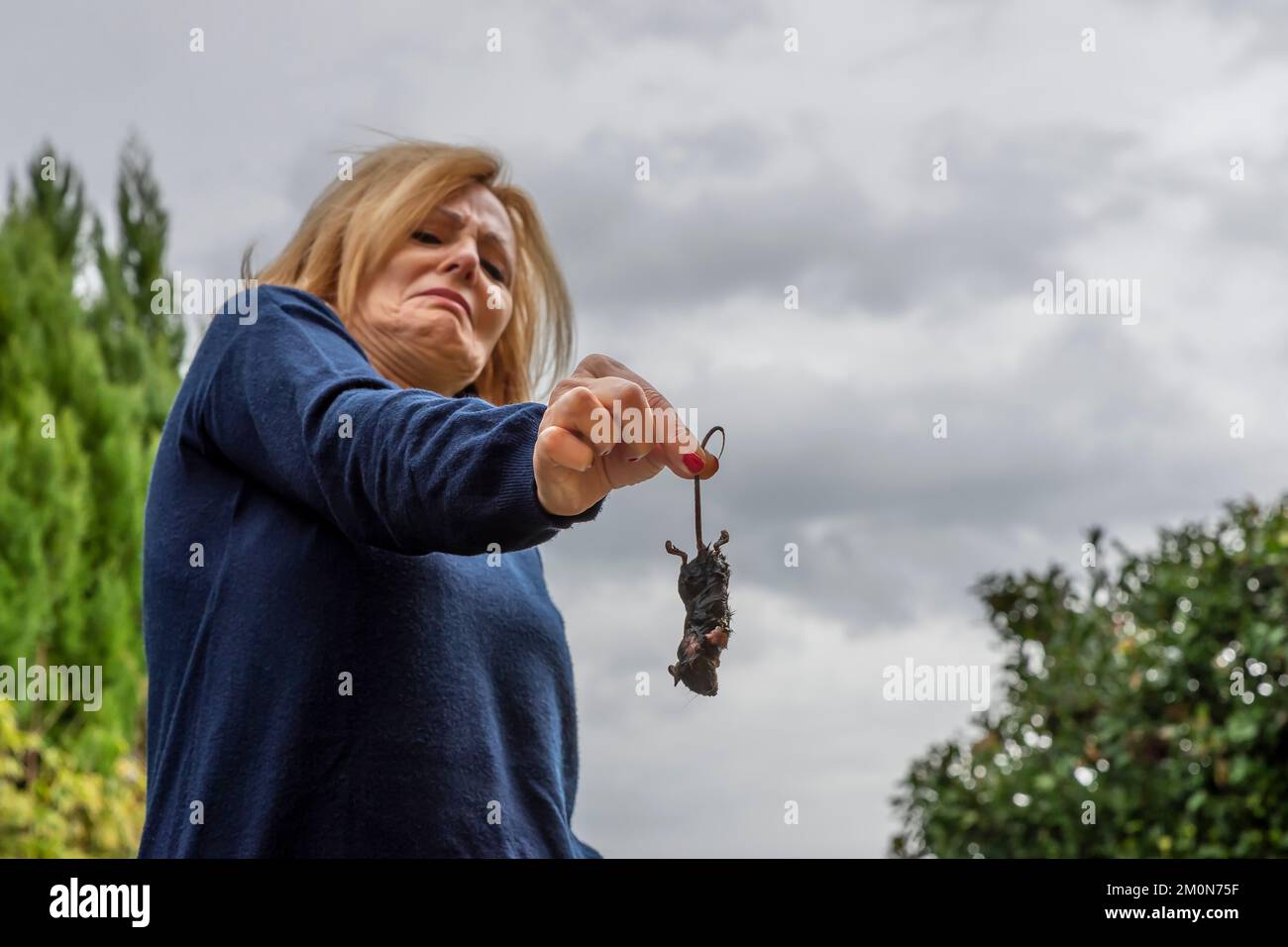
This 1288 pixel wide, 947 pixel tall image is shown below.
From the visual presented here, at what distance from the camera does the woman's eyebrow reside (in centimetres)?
167

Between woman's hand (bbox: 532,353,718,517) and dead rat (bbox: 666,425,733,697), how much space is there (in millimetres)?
28

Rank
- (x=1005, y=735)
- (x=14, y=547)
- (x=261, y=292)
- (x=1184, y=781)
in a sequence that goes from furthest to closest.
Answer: (x=14, y=547)
(x=1005, y=735)
(x=1184, y=781)
(x=261, y=292)

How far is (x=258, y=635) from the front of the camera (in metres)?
1.39

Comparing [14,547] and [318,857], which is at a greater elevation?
[14,547]

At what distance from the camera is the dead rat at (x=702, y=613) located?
3.04 ft

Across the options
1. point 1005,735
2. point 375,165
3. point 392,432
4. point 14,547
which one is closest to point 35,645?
point 14,547

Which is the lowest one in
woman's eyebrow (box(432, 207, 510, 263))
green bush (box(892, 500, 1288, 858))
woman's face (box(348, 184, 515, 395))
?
green bush (box(892, 500, 1288, 858))

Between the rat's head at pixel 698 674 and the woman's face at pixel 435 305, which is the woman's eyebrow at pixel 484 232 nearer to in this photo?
the woman's face at pixel 435 305

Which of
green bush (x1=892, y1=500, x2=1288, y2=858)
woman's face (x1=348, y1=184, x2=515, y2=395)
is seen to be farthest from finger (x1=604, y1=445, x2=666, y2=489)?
green bush (x1=892, y1=500, x2=1288, y2=858)

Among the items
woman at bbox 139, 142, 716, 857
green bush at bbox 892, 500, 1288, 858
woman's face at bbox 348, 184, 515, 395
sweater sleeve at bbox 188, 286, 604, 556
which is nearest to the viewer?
sweater sleeve at bbox 188, 286, 604, 556

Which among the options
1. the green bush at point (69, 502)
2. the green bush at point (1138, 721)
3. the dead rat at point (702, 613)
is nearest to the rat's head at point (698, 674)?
the dead rat at point (702, 613)

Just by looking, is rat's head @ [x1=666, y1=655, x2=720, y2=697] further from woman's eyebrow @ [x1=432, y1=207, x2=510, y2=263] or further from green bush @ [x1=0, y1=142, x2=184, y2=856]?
green bush @ [x1=0, y1=142, x2=184, y2=856]
